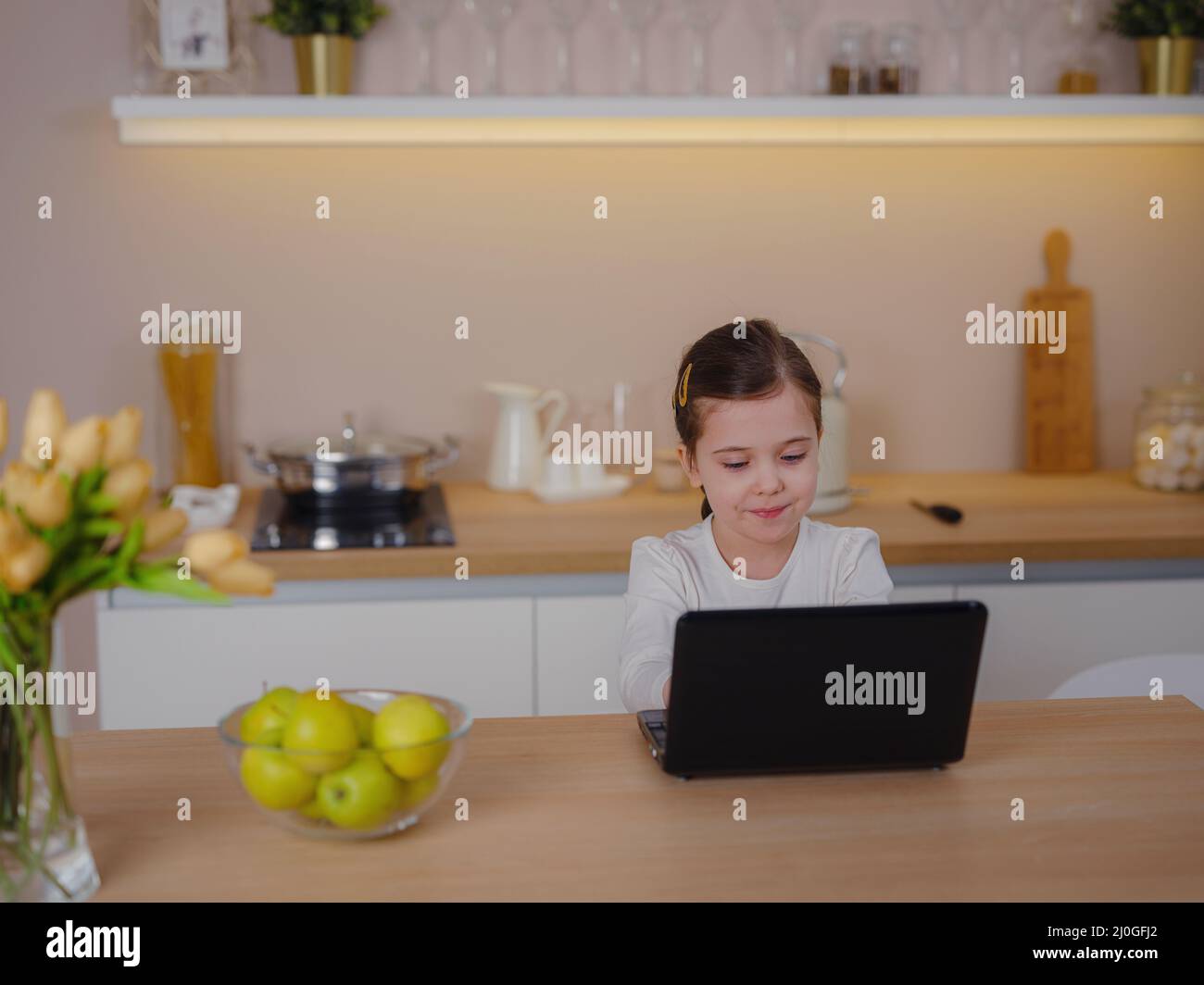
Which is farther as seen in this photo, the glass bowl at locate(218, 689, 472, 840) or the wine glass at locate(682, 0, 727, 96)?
the wine glass at locate(682, 0, 727, 96)

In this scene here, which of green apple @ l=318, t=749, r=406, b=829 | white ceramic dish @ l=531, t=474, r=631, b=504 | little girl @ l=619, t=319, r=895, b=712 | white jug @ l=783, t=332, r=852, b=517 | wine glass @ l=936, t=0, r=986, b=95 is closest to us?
green apple @ l=318, t=749, r=406, b=829

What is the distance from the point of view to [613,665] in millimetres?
2221

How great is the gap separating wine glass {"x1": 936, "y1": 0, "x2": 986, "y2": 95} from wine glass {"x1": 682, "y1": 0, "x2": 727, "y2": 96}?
0.44 metres

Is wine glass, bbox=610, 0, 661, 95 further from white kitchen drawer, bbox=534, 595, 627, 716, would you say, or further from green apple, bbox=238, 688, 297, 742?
green apple, bbox=238, 688, 297, 742

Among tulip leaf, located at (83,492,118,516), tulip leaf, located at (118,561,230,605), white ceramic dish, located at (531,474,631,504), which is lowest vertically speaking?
white ceramic dish, located at (531,474,631,504)

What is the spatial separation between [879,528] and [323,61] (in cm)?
129

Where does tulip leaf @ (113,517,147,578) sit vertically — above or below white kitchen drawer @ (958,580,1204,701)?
above

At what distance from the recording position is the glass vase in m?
0.94

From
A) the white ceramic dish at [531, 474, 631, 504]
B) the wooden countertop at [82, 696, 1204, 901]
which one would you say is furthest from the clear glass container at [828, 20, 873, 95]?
the wooden countertop at [82, 696, 1204, 901]

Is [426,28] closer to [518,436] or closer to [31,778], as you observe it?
[518,436]

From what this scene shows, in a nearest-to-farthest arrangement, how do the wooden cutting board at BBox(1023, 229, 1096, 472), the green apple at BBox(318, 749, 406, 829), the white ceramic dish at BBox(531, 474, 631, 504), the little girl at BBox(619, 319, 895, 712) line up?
the green apple at BBox(318, 749, 406, 829) < the little girl at BBox(619, 319, 895, 712) < the white ceramic dish at BBox(531, 474, 631, 504) < the wooden cutting board at BBox(1023, 229, 1096, 472)

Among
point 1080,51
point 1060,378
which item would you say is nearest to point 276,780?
point 1060,378

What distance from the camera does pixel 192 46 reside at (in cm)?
240
